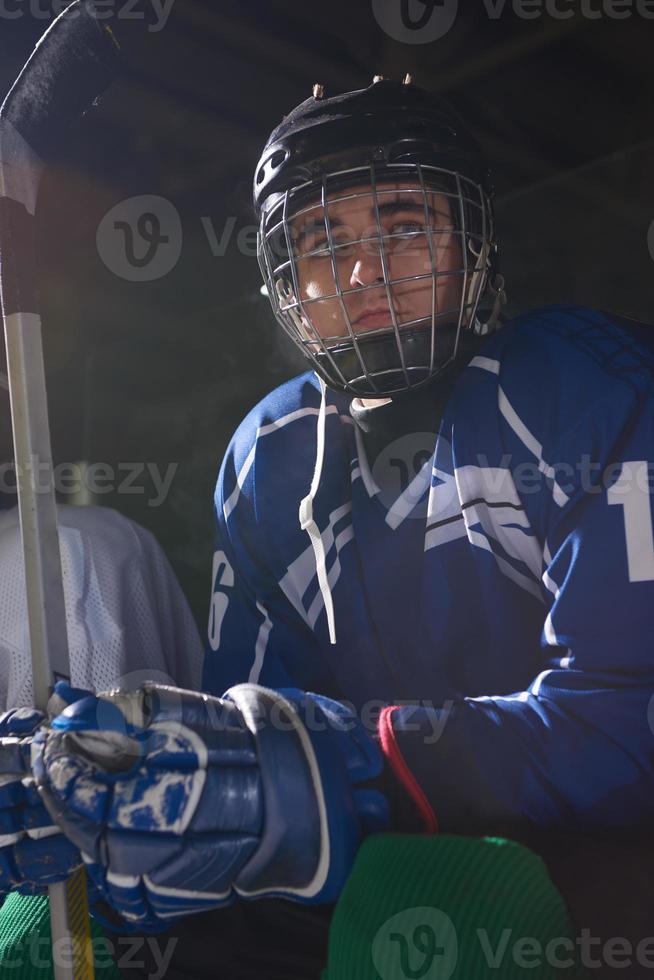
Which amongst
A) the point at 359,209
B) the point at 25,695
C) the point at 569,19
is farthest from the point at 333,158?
the point at 25,695

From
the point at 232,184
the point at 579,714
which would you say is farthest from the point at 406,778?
the point at 232,184

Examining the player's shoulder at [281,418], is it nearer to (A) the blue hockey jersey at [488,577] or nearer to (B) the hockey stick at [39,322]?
(A) the blue hockey jersey at [488,577]

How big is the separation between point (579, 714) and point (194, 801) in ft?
1.34

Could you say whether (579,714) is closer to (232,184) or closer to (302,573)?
(302,573)

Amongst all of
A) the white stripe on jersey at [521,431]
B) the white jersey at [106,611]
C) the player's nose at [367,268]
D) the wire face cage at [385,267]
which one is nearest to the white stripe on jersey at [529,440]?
the white stripe on jersey at [521,431]

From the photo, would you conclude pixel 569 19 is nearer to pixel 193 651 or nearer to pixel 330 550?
pixel 330 550

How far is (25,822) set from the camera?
1007 millimetres

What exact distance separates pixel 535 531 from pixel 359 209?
1.68 ft

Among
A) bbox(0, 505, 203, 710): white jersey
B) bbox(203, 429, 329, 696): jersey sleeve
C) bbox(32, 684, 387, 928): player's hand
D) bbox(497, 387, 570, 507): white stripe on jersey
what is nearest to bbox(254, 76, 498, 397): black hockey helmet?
bbox(497, 387, 570, 507): white stripe on jersey

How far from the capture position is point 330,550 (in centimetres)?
137

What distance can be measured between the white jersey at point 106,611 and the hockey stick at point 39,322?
675mm

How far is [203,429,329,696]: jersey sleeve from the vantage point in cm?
148

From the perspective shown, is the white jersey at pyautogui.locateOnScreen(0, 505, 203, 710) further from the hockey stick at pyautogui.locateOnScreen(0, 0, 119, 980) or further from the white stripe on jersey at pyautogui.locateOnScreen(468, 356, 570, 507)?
the white stripe on jersey at pyautogui.locateOnScreen(468, 356, 570, 507)

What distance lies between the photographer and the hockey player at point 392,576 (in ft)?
2.88
